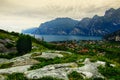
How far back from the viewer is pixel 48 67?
67.5 feet

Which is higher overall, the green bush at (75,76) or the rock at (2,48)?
the green bush at (75,76)

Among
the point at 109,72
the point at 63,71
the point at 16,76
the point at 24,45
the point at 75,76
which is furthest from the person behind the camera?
the point at 24,45

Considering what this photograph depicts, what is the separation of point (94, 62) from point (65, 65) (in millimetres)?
3292

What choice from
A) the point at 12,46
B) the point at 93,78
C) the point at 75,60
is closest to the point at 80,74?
the point at 93,78

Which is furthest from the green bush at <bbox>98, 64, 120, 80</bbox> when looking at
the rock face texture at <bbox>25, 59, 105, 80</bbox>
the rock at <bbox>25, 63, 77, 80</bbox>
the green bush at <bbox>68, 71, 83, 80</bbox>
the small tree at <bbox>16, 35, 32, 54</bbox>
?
the small tree at <bbox>16, 35, 32, 54</bbox>

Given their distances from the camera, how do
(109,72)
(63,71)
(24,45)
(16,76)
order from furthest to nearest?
(24,45) < (109,72) < (63,71) < (16,76)

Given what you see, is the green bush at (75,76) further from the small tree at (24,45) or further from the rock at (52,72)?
the small tree at (24,45)

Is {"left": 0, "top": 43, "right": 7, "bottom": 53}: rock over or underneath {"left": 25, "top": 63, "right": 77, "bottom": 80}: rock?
underneath

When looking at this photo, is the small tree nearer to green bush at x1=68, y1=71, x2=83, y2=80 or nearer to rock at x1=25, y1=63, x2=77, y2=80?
rock at x1=25, y1=63, x2=77, y2=80

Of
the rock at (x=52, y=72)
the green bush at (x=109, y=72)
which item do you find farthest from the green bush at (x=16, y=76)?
the green bush at (x=109, y=72)

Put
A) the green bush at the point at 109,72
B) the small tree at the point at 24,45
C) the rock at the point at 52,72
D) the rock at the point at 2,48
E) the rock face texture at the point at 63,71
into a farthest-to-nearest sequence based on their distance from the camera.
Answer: the rock at the point at 2,48 < the small tree at the point at 24,45 < the green bush at the point at 109,72 < the rock face texture at the point at 63,71 < the rock at the point at 52,72

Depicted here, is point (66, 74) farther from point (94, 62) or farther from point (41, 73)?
point (94, 62)

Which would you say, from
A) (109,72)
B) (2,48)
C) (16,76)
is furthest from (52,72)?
(2,48)

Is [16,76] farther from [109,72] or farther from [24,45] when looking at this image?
[24,45]
